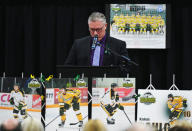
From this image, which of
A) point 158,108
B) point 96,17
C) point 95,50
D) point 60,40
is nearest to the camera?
point 158,108

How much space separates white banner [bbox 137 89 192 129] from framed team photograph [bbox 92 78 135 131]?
0.10m

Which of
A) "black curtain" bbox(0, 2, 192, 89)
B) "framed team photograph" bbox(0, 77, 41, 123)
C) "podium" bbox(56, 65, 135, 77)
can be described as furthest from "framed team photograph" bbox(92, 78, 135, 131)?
"black curtain" bbox(0, 2, 192, 89)

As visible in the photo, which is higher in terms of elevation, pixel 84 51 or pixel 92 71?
pixel 84 51

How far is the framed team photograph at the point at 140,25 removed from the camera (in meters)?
5.06

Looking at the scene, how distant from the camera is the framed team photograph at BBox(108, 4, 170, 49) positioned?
506cm

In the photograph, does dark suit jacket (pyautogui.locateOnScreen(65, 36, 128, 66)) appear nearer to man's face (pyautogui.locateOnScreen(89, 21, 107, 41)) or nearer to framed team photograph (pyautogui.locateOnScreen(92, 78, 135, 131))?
man's face (pyautogui.locateOnScreen(89, 21, 107, 41))

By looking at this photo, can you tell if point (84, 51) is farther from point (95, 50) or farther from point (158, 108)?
point (158, 108)

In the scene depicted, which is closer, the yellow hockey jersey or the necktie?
the yellow hockey jersey

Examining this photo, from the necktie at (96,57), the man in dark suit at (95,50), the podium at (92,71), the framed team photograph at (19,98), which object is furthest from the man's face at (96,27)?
the framed team photograph at (19,98)

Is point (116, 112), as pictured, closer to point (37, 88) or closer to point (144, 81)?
point (37, 88)

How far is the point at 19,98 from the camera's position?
310 centimetres

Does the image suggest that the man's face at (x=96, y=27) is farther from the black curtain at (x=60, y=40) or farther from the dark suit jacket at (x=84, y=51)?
the black curtain at (x=60, y=40)

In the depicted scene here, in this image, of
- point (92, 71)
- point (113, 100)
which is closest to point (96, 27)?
point (92, 71)

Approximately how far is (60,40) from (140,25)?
132 centimetres
